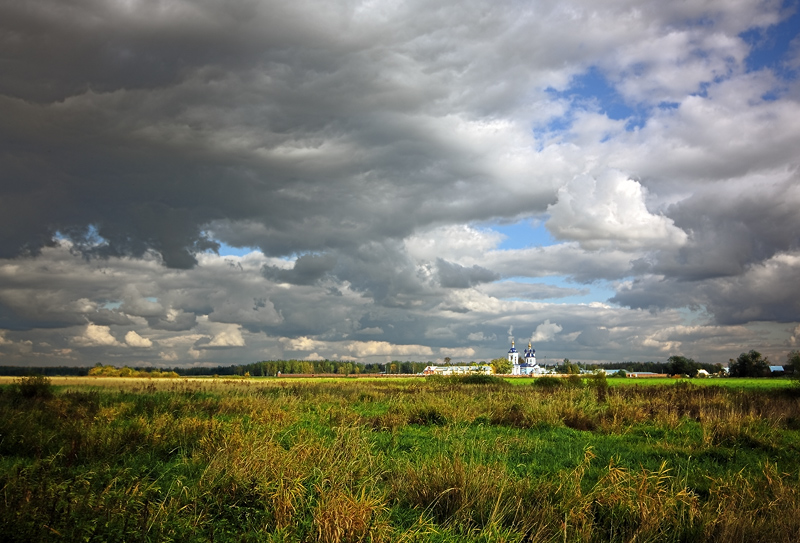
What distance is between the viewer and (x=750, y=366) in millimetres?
133250

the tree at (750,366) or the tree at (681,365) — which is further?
the tree at (681,365)

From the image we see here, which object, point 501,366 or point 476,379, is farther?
point 501,366

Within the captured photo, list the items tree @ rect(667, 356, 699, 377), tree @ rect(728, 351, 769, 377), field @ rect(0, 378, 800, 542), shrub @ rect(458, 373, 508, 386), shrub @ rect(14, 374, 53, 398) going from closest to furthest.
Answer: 1. field @ rect(0, 378, 800, 542)
2. shrub @ rect(14, 374, 53, 398)
3. shrub @ rect(458, 373, 508, 386)
4. tree @ rect(728, 351, 769, 377)
5. tree @ rect(667, 356, 699, 377)

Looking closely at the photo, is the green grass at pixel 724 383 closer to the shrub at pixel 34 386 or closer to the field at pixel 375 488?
the field at pixel 375 488

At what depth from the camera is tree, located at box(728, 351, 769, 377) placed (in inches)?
5128

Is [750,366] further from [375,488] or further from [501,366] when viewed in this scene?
[375,488]

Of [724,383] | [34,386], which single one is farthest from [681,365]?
[34,386]

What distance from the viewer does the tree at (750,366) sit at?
427ft

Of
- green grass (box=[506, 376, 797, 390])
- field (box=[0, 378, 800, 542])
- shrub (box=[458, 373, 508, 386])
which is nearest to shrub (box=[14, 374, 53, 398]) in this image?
field (box=[0, 378, 800, 542])

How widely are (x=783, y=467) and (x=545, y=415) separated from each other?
728cm

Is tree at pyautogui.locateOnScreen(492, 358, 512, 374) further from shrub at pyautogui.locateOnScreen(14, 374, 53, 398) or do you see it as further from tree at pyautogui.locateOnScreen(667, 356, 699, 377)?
shrub at pyautogui.locateOnScreen(14, 374, 53, 398)

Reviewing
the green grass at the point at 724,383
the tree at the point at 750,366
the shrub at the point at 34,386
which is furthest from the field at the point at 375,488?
the tree at the point at 750,366

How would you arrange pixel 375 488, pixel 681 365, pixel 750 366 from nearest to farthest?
pixel 375 488 < pixel 750 366 < pixel 681 365

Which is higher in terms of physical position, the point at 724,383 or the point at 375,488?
the point at 375,488
